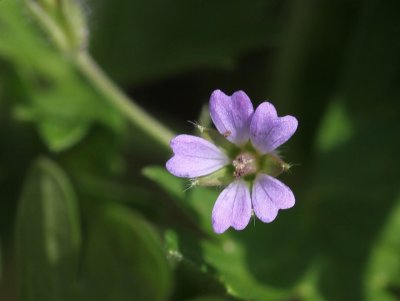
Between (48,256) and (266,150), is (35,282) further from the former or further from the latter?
(266,150)

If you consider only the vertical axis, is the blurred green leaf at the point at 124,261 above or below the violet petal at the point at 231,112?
above

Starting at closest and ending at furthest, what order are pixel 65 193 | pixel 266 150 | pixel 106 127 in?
pixel 266 150, pixel 65 193, pixel 106 127

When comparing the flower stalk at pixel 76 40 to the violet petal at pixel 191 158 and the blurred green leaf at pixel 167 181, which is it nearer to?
the blurred green leaf at pixel 167 181

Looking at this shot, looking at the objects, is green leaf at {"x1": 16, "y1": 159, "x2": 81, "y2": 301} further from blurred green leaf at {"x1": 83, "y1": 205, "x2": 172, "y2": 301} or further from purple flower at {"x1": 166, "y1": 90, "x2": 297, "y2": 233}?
purple flower at {"x1": 166, "y1": 90, "x2": 297, "y2": 233}

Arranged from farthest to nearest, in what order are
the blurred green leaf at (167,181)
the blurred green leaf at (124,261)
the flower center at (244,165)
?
the blurred green leaf at (124,261)
the blurred green leaf at (167,181)
the flower center at (244,165)

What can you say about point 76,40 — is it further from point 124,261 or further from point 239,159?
point 239,159

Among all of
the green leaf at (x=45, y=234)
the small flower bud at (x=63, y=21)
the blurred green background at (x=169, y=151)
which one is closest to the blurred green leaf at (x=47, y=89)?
the blurred green background at (x=169, y=151)

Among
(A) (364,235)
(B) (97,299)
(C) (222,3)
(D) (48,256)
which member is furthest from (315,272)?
(C) (222,3)

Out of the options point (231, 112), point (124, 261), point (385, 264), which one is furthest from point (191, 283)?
point (231, 112)
